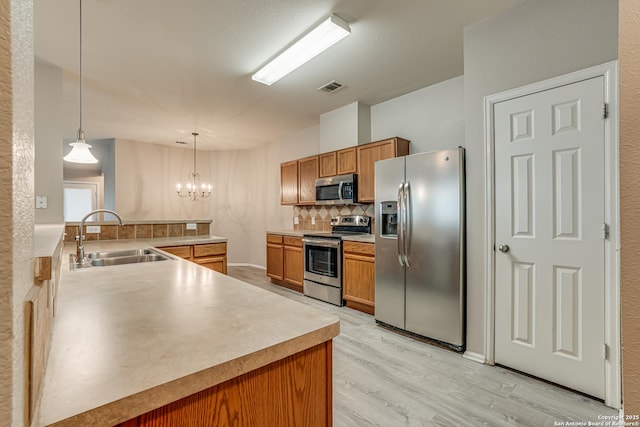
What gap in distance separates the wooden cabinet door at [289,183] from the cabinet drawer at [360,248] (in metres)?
1.65

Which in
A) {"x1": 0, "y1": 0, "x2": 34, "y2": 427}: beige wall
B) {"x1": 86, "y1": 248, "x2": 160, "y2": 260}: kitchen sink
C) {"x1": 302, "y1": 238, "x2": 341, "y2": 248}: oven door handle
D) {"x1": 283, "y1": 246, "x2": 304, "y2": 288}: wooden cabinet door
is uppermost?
{"x1": 0, "y1": 0, "x2": 34, "y2": 427}: beige wall

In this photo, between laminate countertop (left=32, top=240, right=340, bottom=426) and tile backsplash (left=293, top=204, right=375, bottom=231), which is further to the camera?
tile backsplash (left=293, top=204, right=375, bottom=231)

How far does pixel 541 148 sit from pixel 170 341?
7.86 ft

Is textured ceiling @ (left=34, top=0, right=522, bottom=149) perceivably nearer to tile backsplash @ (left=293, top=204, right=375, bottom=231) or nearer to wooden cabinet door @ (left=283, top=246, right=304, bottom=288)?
tile backsplash @ (left=293, top=204, right=375, bottom=231)

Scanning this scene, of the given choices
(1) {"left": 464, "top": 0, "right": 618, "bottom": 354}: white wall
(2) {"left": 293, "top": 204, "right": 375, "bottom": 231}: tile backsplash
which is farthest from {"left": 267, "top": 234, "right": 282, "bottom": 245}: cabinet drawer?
(1) {"left": 464, "top": 0, "right": 618, "bottom": 354}: white wall

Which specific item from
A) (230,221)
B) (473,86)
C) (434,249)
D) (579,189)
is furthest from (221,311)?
(230,221)

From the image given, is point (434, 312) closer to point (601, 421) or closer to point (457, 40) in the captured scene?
point (601, 421)

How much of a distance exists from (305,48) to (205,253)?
237cm

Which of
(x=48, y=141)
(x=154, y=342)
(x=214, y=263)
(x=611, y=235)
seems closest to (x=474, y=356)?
(x=611, y=235)

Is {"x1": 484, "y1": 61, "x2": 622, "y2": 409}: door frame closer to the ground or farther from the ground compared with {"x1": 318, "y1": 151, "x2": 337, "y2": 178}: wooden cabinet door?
closer to the ground

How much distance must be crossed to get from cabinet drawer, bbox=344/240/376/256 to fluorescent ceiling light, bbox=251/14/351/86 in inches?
77.1

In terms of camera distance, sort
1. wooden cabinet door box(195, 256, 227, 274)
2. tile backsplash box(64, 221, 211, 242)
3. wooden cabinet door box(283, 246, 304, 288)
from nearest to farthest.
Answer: tile backsplash box(64, 221, 211, 242) < wooden cabinet door box(195, 256, 227, 274) < wooden cabinet door box(283, 246, 304, 288)

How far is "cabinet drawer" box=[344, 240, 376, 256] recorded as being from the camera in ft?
10.6

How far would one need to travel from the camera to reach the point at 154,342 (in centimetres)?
74
